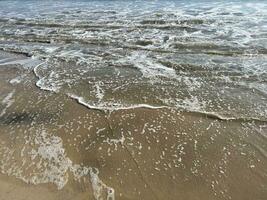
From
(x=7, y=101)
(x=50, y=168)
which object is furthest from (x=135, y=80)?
(x=50, y=168)

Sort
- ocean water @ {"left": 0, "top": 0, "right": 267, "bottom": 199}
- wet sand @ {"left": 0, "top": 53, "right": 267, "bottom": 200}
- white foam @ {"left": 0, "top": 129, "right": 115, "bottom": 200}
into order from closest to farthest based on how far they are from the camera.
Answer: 1. wet sand @ {"left": 0, "top": 53, "right": 267, "bottom": 200}
2. white foam @ {"left": 0, "top": 129, "right": 115, "bottom": 200}
3. ocean water @ {"left": 0, "top": 0, "right": 267, "bottom": 199}

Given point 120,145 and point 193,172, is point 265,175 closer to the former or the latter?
point 193,172

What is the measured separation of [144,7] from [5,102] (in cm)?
1439

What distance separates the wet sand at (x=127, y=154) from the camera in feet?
15.0

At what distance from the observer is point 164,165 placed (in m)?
5.07

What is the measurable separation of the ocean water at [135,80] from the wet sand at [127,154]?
0.11 feet

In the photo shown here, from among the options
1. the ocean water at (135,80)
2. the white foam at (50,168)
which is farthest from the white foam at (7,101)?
the white foam at (50,168)

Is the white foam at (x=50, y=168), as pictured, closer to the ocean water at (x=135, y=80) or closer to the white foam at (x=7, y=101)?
the ocean water at (x=135, y=80)

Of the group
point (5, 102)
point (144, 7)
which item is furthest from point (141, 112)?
point (144, 7)

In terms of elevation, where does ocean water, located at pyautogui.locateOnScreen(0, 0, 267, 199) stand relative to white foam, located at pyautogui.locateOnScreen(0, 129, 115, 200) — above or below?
below

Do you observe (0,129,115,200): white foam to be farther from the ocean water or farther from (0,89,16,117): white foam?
(0,89,16,117): white foam

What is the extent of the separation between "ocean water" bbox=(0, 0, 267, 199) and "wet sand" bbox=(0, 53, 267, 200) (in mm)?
32

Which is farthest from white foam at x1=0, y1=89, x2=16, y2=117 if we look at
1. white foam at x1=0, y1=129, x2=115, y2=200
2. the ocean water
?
white foam at x1=0, y1=129, x2=115, y2=200

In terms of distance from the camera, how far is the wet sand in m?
4.57
